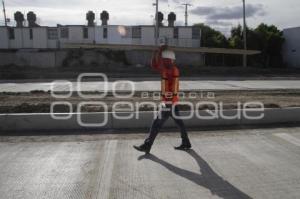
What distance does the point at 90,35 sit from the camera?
43.3m

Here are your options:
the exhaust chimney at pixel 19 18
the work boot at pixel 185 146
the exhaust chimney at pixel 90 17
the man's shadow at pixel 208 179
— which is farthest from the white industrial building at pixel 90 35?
the man's shadow at pixel 208 179

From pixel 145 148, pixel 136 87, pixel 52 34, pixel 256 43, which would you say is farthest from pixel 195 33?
pixel 145 148

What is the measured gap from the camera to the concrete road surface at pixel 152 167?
509 centimetres

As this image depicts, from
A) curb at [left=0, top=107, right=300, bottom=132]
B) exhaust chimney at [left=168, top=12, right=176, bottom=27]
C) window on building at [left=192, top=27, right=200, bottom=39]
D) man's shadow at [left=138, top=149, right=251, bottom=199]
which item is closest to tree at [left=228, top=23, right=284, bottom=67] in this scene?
window on building at [left=192, top=27, right=200, bottom=39]

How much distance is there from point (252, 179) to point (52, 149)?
3.55 m

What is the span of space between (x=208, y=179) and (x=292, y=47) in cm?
4162

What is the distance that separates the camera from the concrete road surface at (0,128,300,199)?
200 inches

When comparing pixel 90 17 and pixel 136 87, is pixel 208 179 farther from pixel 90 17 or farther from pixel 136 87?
pixel 90 17

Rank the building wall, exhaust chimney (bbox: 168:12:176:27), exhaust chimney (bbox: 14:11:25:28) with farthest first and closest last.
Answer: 1. exhaust chimney (bbox: 14:11:25:28)
2. exhaust chimney (bbox: 168:12:176:27)
3. the building wall

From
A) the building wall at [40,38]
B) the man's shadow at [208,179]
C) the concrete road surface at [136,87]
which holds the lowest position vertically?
the man's shadow at [208,179]

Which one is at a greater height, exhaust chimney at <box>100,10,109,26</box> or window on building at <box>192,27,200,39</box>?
exhaust chimney at <box>100,10,109,26</box>

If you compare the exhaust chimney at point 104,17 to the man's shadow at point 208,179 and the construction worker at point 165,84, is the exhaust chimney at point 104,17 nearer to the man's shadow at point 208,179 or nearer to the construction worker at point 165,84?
the construction worker at point 165,84

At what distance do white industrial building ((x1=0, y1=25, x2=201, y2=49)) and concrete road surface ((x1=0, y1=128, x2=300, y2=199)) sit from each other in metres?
35.0

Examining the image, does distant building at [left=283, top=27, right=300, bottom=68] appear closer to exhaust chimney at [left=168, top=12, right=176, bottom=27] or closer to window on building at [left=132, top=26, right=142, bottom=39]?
exhaust chimney at [left=168, top=12, right=176, bottom=27]
